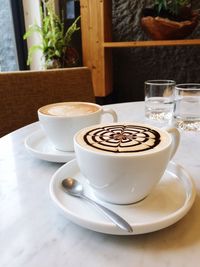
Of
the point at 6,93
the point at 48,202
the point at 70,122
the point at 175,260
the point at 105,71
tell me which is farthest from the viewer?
the point at 105,71

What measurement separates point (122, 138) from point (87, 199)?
10 cm

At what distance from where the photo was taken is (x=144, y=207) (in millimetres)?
354

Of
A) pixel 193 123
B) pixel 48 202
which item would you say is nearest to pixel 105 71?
Answer: pixel 193 123

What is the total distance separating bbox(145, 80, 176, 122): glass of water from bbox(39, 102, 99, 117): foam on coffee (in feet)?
0.92

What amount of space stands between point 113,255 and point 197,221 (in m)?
0.12

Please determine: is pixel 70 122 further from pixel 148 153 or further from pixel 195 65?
pixel 195 65

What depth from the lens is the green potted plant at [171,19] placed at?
1539 mm

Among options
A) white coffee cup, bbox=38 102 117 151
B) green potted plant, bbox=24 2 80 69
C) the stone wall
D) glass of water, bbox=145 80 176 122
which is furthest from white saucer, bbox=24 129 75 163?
the stone wall

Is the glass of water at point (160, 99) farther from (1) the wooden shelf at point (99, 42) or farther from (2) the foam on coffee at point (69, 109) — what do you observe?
(1) the wooden shelf at point (99, 42)

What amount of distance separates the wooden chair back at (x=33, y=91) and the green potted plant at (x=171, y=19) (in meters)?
0.68

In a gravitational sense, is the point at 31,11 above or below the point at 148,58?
above

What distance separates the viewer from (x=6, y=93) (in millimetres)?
993

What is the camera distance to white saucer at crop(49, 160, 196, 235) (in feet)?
1.01

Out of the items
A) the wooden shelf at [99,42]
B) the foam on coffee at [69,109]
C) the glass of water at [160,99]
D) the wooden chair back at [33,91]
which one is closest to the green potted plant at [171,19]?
the wooden shelf at [99,42]
